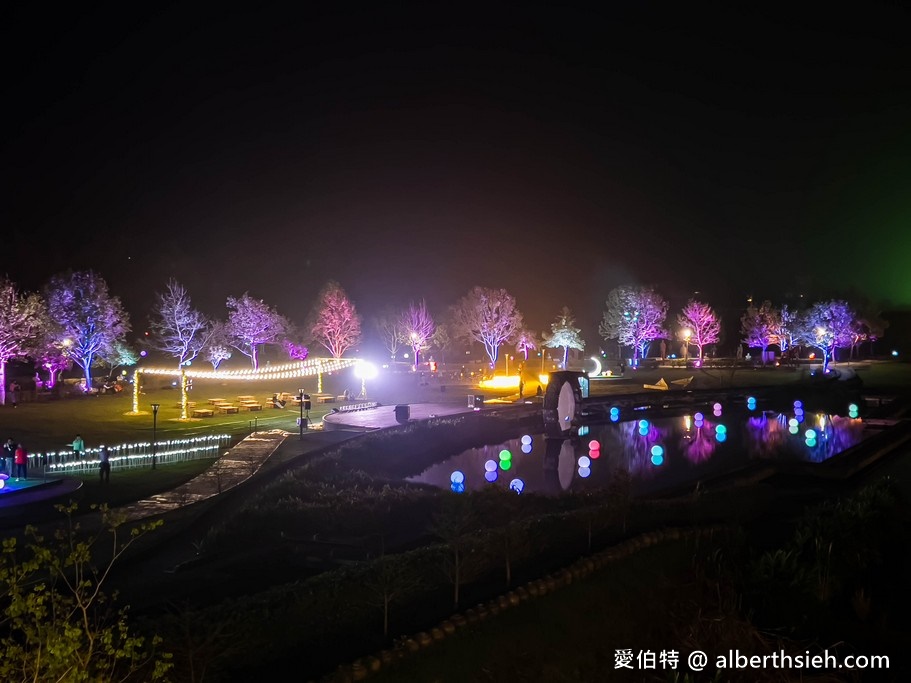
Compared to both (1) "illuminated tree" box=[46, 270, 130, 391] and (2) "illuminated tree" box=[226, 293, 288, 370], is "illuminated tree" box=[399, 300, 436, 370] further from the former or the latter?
(1) "illuminated tree" box=[46, 270, 130, 391]

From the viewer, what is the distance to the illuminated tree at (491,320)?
58.3m

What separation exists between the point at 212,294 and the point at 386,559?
215 feet

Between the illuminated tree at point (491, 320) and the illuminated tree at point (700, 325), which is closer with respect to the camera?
the illuminated tree at point (491, 320)

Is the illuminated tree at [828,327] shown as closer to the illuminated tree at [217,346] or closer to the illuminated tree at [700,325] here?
the illuminated tree at [700,325]

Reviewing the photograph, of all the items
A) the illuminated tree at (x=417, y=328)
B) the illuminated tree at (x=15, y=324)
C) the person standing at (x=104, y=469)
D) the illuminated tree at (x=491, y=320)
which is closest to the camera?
the person standing at (x=104, y=469)

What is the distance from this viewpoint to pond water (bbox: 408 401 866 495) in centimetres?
2097

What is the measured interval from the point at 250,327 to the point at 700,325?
130ft

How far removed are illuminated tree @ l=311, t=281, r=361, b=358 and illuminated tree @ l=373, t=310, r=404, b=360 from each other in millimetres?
4688

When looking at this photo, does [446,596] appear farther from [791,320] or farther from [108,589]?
[791,320]

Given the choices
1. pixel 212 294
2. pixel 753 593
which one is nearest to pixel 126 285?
pixel 212 294

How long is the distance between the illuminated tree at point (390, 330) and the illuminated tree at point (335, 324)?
469 cm

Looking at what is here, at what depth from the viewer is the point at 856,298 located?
67.9 metres

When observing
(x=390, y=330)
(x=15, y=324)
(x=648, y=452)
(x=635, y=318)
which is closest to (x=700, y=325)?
(x=635, y=318)

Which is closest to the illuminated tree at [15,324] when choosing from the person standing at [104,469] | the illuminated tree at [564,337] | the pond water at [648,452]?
the person standing at [104,469]
